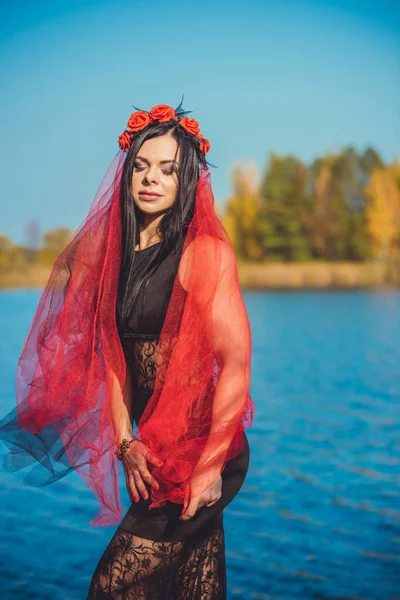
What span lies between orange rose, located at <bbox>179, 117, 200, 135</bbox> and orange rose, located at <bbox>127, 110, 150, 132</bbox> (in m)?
0.10

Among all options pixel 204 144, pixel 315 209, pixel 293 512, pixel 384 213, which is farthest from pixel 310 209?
pixel 204 144

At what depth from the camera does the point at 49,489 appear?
559cm

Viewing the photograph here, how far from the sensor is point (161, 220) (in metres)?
2.21

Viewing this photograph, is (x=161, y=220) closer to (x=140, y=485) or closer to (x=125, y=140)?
(x=125, y=140)

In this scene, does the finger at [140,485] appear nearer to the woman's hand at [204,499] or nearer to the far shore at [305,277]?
the woman's hand at [204,499]

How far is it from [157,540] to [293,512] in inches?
131

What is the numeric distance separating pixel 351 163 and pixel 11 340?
1295 inches

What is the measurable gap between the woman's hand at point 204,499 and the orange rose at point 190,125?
101cm

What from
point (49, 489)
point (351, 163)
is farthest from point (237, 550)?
point (351, 163)

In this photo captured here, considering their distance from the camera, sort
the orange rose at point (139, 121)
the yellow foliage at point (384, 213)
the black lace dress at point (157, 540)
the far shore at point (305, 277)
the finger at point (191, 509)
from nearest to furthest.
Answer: the finger at point (191, 509), the black lace dress at point (157, 540), the orange rose at point (139, 121), the far shore at point (305, 277), the yellow foliage at point (384, 213)

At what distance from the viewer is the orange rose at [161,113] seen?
7.30ft

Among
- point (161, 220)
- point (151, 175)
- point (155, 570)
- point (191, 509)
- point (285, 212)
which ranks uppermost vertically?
point (285, 212)

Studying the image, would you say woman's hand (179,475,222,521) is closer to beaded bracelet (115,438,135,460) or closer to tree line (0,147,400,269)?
beaded bracelet (115,438,135,460)

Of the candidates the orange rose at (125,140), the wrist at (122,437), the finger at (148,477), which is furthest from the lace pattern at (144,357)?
the orange rose at (125,140)
